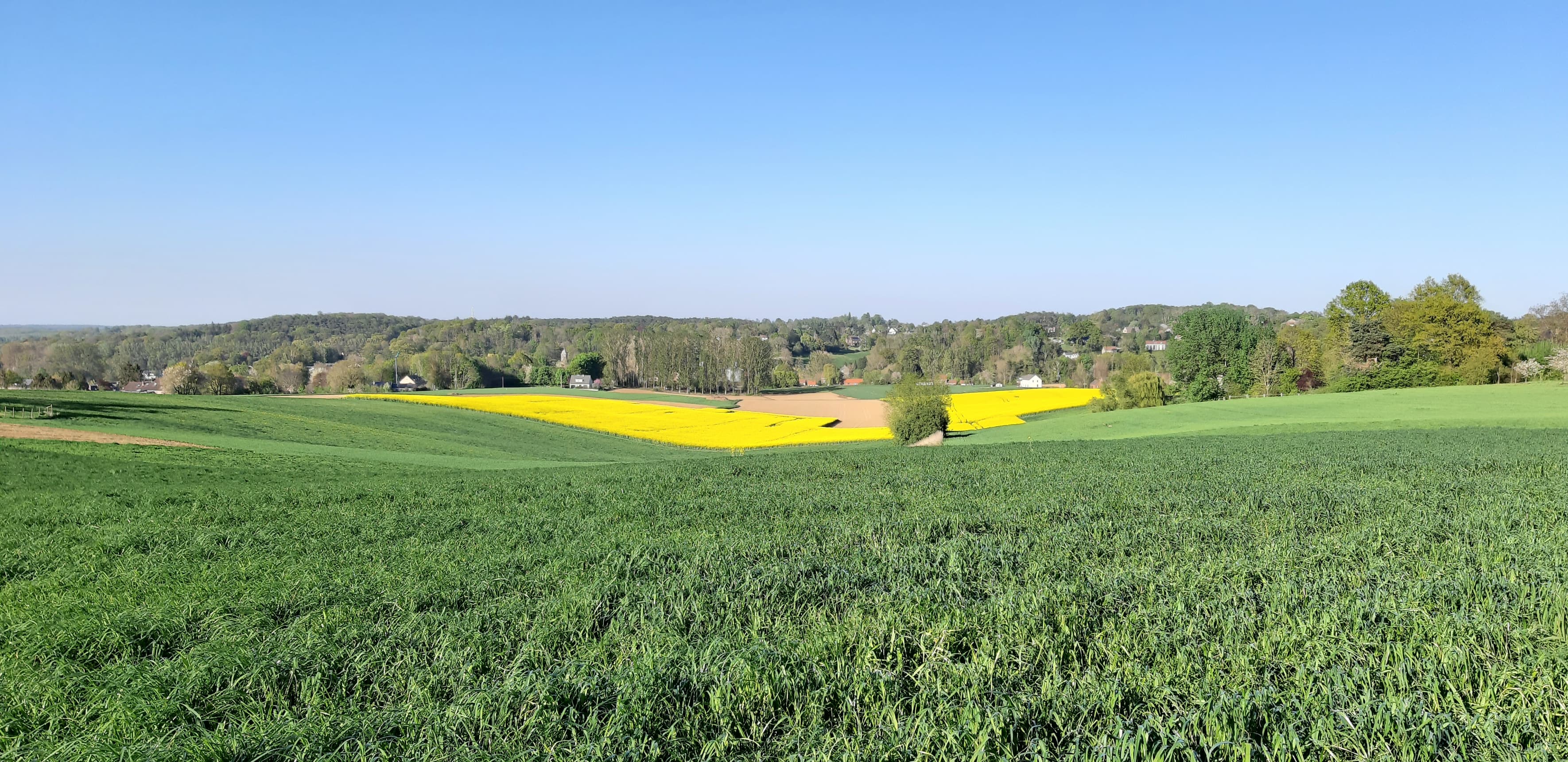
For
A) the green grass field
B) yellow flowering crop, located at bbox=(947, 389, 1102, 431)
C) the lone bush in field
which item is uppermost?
the green grass field

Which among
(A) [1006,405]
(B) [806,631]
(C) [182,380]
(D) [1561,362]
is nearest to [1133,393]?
(A) [1006,405]

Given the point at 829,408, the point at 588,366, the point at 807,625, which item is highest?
the point at 588,366

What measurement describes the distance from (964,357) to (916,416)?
356ft

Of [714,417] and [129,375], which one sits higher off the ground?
[129,375]

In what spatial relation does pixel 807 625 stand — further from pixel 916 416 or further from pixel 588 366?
pixel 588 366

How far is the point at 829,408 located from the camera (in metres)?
83.0

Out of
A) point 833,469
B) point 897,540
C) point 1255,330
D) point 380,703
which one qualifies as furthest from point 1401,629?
point 1255,330

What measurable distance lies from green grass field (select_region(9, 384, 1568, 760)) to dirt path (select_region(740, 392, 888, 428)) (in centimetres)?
5091

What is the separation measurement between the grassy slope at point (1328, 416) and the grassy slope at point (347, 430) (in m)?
23.1

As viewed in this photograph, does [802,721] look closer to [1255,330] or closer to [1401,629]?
[1401,629]

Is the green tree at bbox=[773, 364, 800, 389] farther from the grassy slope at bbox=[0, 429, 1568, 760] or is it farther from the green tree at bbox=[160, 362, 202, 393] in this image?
the grassy slope at bbox=[0, 429, 1568, 760]

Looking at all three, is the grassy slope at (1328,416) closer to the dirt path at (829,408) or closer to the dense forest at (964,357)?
the dense forest at (964,357)

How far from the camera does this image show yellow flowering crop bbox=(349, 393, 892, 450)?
53688mm

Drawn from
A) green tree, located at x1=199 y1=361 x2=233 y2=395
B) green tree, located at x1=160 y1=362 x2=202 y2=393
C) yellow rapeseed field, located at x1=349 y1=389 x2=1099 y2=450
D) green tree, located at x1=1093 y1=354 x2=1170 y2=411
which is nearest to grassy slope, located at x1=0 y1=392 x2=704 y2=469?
yellow rapeseed field, located at x1=349 y1=389 x2=1099 y2=450
